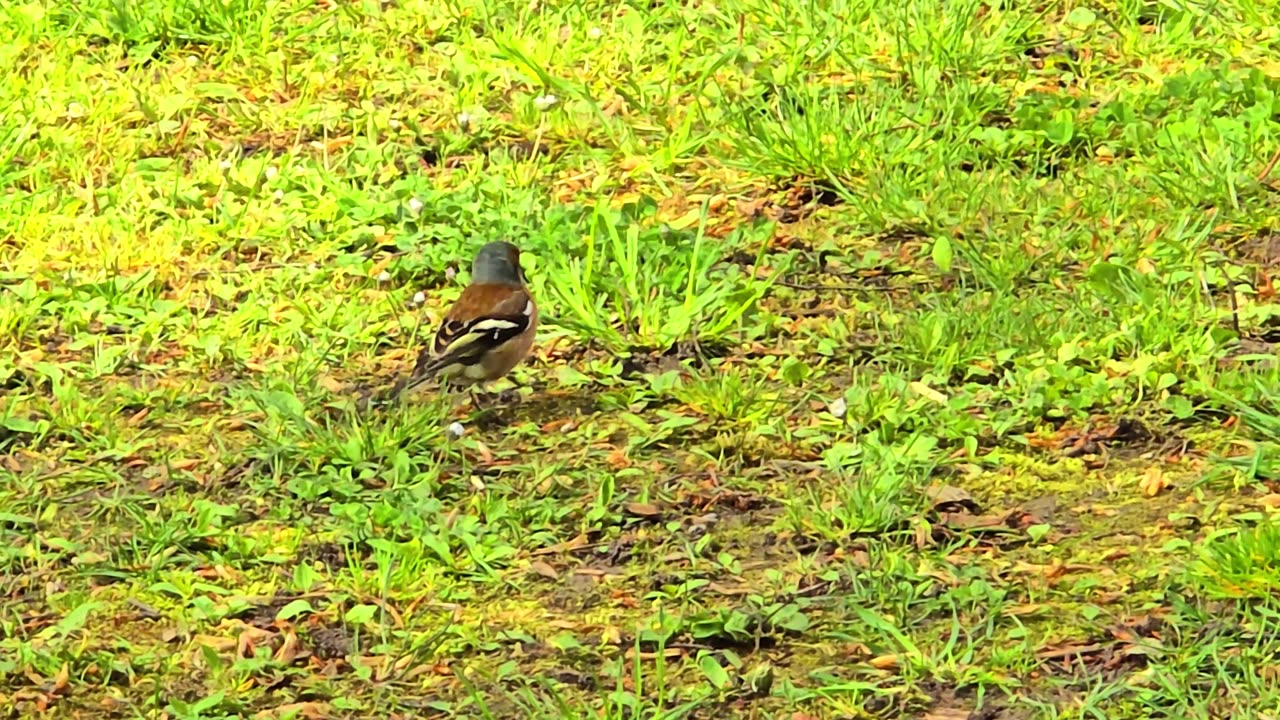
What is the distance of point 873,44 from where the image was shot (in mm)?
8023

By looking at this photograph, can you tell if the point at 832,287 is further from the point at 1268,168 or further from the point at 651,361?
the point at 1268,168

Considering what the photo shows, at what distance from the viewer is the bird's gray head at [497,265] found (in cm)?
641

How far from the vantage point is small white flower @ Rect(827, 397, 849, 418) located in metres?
6.04

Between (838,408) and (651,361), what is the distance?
720mm

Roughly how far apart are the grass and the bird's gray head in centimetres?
26

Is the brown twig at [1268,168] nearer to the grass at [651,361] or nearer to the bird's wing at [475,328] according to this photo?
the grass at [651,361]

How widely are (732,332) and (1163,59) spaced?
8.11 ft

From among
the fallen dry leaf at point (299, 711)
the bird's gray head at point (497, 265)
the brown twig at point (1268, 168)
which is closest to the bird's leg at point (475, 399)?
the bird's gray head at point (497, 265)

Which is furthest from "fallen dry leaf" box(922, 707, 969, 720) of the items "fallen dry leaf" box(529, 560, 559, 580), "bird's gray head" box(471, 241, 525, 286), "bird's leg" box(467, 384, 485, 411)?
"bird's gray head" box(471, 241, 525, 286)

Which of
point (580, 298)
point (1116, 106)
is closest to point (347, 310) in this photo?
point (580, 298)

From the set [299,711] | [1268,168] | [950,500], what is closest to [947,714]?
[950,500]

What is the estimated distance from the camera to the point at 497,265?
645 cm

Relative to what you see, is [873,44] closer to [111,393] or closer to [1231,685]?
[111,393]

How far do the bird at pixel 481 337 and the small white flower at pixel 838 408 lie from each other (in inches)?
37.3
